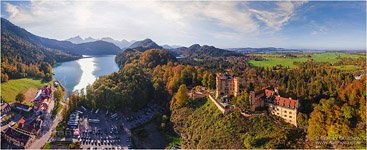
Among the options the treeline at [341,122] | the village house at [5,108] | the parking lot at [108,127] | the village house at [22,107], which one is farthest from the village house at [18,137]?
the treeline at [341,122]

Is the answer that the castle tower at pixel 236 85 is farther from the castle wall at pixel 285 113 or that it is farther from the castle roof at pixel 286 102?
the castle roof at pixel 286 102

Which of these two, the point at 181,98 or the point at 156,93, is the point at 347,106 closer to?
the point at 181,98

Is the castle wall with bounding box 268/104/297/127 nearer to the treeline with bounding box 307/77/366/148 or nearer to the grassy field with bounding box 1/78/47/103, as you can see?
the treeline with bounding box 307/77/366/148

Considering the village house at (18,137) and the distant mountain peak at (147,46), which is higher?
the distant mountain peak at (147,46)

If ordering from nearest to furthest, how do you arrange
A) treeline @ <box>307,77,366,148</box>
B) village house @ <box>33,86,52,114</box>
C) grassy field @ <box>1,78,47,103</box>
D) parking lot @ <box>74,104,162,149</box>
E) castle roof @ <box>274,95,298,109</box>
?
treeline @ <box>307,77,366,148</box>
castle roof @ <box>274,95,298,109</box>
parking lot @ <box>74,104,162,149</box>
village house @ <box>33,86,52,114</box>
grassy field @ <box>1,78,47,103</box>

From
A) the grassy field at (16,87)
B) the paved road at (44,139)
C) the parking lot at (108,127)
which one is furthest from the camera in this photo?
the grassy field at (16,87)

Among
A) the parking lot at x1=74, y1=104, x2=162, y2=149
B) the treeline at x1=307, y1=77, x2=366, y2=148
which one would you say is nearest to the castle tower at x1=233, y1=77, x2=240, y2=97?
the treeline at x1=307, y1=77, x2=366, y2=148

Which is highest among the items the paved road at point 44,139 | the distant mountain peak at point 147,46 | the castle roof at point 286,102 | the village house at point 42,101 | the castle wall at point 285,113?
the distant mountain peak at point 147,46
